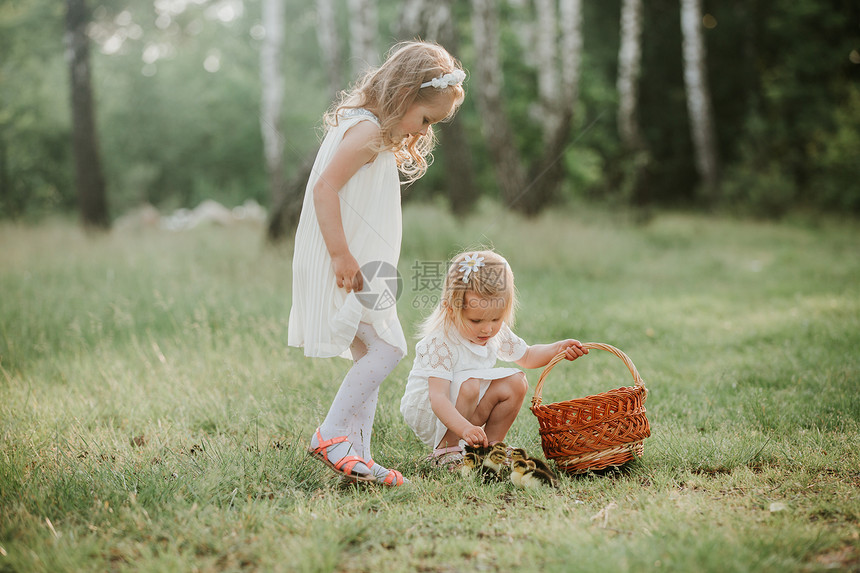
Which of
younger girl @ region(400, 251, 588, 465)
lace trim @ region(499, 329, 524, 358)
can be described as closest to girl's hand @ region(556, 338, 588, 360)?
younger girl @ region(400, 251, 588, 465)

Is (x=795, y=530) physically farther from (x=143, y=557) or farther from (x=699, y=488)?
(x=143, y=557)

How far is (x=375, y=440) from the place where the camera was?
3.40m

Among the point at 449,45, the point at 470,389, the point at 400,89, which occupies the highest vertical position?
the point at 449,45

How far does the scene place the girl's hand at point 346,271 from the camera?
2719 mm

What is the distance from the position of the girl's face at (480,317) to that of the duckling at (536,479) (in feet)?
1.97

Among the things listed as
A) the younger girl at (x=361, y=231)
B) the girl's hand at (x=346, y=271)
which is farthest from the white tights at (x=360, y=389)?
the girl's hand at (x=346, y=271)

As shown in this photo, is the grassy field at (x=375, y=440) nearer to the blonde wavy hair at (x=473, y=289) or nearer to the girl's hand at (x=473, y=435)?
the girl's hand at (x=473, y=435)

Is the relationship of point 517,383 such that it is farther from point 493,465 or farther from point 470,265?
point 470,265

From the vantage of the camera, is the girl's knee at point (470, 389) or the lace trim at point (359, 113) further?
the girl's knee at point (470, 389)

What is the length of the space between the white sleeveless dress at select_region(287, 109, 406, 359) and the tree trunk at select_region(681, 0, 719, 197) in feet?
48.6

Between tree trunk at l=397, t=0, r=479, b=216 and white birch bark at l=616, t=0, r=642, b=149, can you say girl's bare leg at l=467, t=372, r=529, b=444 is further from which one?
white birch bark at l=616, t=0, r=642, b=149

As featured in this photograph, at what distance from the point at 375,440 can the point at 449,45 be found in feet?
20.1

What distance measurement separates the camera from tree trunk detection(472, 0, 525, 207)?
10.3 metres

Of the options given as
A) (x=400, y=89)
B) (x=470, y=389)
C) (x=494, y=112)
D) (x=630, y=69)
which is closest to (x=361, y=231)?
(x=400, y=89)
